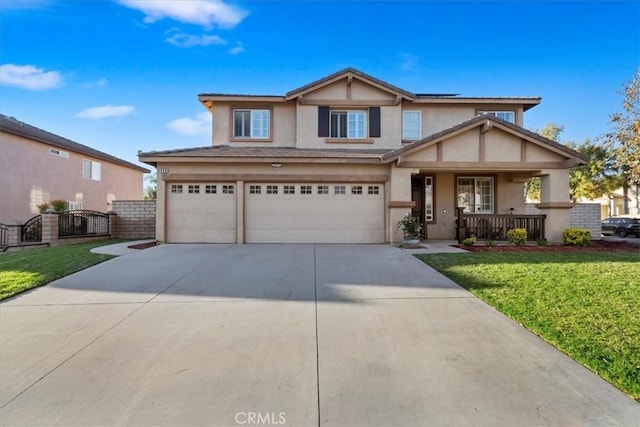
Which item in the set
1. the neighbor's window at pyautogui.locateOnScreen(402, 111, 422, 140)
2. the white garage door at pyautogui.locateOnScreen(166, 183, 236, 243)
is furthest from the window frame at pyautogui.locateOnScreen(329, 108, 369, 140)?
the white garage door at pyautogui.locateOnScreen(166, 183, 236, 243)

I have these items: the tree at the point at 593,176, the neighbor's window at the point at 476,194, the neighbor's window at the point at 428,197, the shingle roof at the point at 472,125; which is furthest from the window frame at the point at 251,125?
the tree at the point at 593,176

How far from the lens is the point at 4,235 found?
13484mm

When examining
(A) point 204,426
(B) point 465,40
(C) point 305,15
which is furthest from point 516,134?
(A) point 204,426

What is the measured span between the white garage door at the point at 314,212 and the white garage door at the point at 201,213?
75 centimetres

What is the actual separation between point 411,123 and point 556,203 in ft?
21.7

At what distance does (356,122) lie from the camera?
47.2 ft

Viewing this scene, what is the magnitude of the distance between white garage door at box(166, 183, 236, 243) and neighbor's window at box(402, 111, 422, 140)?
27.0ft

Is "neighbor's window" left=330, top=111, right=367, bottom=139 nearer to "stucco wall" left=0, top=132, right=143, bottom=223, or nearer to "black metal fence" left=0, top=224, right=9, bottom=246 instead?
"black metal fence" left=0, top=224, right=9, bottom=246

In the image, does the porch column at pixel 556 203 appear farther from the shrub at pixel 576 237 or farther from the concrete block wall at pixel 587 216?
the concrete block wall at pixel 587 216

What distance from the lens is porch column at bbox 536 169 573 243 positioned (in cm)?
1188

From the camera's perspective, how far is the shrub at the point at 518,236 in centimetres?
1144

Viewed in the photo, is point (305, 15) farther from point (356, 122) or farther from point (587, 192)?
point (587, 192)

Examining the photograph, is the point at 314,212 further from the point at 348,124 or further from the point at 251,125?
the point at 251,125

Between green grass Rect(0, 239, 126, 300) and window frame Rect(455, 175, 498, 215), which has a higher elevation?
window frame Rect(455, 175, 498, 215)
